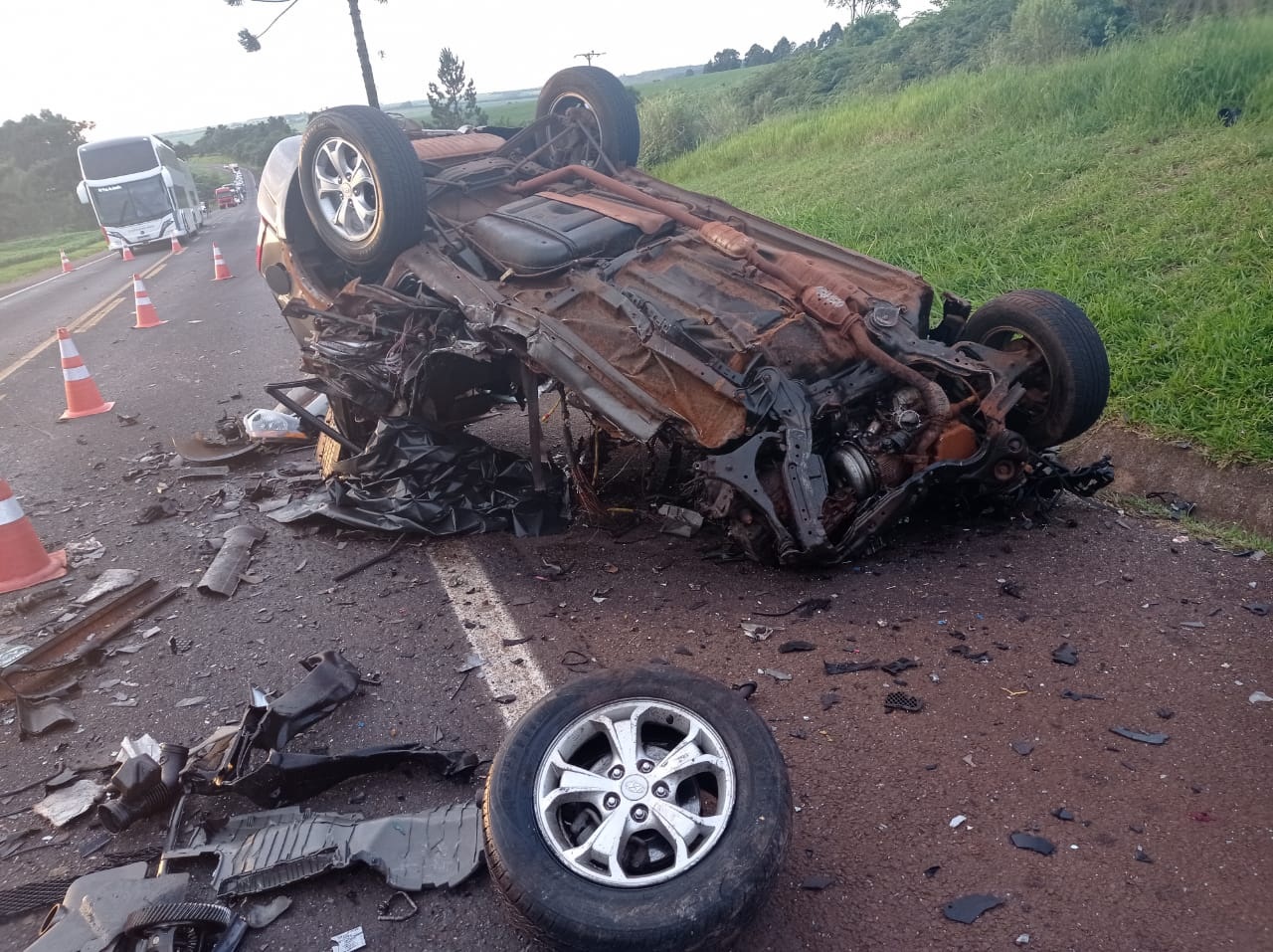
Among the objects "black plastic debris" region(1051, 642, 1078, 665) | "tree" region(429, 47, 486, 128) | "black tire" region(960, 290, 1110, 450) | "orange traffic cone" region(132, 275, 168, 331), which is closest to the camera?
"black plastic debris" region(1051, 642, 1078, 665)

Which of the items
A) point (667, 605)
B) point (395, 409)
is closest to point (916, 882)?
point (667, 605)

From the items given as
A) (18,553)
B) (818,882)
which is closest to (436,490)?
(18,553)

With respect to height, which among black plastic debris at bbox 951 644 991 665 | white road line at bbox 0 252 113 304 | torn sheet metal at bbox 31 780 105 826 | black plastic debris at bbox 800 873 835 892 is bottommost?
black plastic debris at bbox 951 644 991 665

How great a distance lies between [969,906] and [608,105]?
554 centimetres

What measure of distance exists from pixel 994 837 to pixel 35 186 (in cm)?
5137

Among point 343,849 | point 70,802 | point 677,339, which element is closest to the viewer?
point 343,849

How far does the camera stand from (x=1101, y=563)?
160 inches

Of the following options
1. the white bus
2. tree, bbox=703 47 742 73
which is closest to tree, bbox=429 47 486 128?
the white bus

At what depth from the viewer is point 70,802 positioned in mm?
3127

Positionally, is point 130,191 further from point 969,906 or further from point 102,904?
point 969,906

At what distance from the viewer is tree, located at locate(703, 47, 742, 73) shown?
61.7 meters

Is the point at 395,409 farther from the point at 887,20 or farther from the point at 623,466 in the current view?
the point at 887,20

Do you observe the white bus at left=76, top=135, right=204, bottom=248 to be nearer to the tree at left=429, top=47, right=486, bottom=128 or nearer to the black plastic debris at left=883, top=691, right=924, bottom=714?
the tree at left=429, top=47, right=486, bottom=128

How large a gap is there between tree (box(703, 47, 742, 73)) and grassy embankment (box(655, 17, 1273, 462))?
53.7 metres
